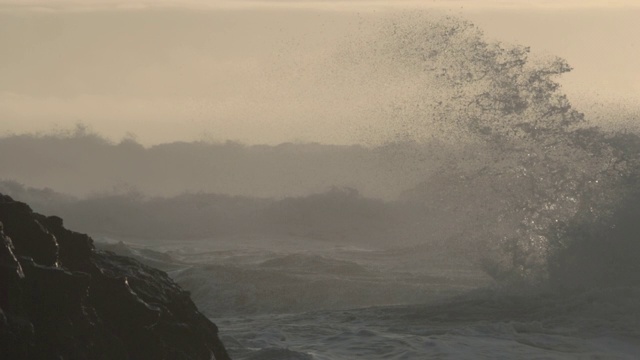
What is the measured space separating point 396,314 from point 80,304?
8.01 metres

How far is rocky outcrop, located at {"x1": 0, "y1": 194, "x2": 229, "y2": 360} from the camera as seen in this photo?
7082mm

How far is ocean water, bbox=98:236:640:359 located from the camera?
1232 cm

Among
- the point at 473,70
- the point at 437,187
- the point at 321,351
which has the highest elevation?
the point at 473,70

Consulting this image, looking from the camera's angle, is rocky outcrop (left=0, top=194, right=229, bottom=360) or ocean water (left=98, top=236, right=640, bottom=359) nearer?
rocky outcrop (left=0, top=194, right=229, bottom=360)

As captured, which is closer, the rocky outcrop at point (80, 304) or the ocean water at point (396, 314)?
the rocky outcrop at point (80, 304)

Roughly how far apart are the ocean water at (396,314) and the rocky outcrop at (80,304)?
8.13 ft

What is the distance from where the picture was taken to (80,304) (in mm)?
7504

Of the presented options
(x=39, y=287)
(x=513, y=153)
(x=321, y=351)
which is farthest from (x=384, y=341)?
(x=513, y=153)

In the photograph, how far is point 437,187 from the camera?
24.9m

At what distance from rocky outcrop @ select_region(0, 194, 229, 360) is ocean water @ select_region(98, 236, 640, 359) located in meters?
2.48

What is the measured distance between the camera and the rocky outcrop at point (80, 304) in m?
7.08

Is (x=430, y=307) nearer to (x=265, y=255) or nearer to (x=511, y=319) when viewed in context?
(x=511, y=319)

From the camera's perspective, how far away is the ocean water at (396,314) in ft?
40.4

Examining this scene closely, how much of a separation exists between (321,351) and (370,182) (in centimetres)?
4252
